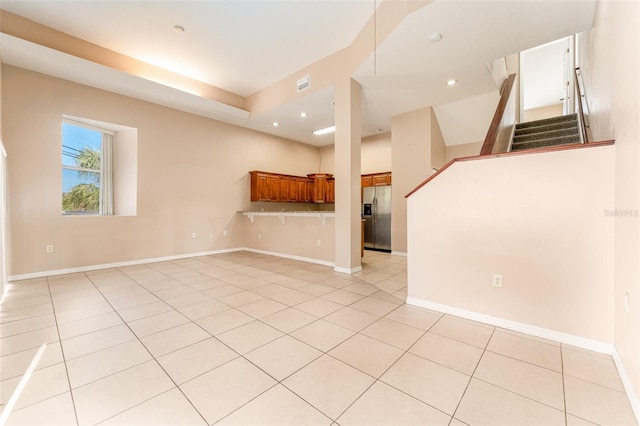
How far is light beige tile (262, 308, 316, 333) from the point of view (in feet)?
7.68

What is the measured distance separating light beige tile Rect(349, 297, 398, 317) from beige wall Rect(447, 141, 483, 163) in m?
4.52

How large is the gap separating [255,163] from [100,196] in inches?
134

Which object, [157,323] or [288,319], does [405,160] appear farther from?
[157,323]

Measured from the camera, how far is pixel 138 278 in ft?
13.1

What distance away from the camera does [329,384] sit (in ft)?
5.15

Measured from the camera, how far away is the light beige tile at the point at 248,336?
201 centimetres

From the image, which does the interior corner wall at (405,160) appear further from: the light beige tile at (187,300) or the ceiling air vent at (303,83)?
the light beige tile at (187,300)

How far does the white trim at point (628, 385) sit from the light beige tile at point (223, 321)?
261cm

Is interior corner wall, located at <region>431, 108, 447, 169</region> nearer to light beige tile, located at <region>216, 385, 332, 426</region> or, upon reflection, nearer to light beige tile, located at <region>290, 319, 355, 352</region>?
light beige tile, located at <region>290, 319, 355, 352</region>

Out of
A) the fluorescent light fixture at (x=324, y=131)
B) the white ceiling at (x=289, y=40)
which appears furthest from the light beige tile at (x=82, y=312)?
the fluorescent light fixture at (x=324, y=131)

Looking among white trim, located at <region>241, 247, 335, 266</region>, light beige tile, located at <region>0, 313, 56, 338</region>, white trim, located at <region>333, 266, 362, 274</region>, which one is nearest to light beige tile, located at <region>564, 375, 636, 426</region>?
white trim, located at <region>333, 266, 362, 274</region>

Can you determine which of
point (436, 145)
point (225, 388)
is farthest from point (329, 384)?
point (436, 145)

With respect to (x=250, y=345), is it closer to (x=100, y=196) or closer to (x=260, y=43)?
(x=260, y=43)

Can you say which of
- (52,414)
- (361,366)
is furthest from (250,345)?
(52,414)
